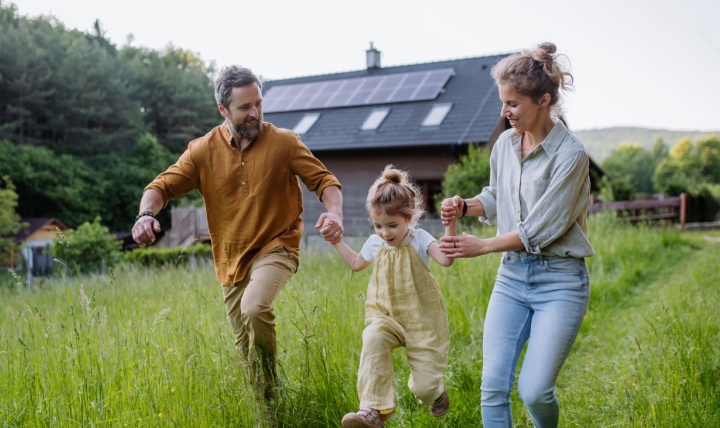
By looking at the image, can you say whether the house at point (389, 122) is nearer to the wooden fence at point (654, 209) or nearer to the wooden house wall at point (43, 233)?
the wooden fence at point (654, 209)

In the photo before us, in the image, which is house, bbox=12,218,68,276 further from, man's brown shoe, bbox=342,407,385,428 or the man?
man's brown shoe, bbox=342,407,385,428

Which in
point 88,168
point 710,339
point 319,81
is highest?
point 319,81

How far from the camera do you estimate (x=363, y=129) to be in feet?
90.2

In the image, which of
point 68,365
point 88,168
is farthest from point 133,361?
point 88,168

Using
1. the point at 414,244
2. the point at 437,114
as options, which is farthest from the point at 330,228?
the point at 437,114

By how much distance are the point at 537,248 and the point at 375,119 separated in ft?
80.8

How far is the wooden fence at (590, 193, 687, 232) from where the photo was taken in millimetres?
20344

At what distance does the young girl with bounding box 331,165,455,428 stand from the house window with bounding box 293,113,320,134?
25.3 meters

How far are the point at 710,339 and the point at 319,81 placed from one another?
28.9m

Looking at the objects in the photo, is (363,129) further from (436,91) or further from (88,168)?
(88,168)

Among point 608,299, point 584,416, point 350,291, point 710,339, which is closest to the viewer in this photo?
point 584,416

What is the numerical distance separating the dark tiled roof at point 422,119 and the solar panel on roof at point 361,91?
0.81ft

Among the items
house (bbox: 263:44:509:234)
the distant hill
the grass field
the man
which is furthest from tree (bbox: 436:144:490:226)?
the distant hill

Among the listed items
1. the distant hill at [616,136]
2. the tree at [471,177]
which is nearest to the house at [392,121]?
the tree at [471,177]
